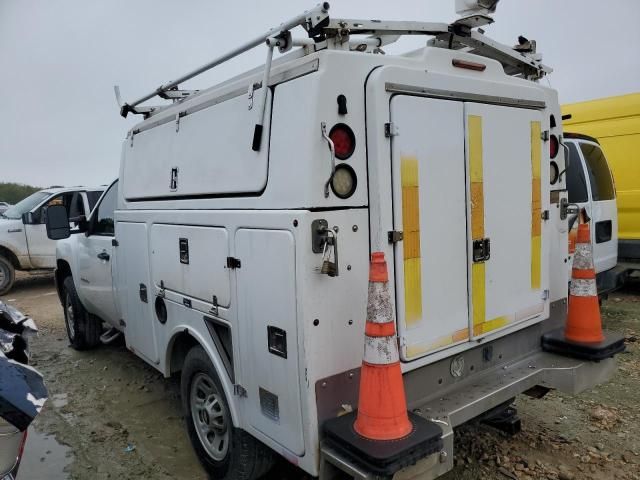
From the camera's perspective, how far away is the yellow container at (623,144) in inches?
279

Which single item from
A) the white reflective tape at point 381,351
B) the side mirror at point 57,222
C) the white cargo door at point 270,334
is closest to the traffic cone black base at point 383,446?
the white cargo door at point 270,334

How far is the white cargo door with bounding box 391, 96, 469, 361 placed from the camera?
7.94 feet

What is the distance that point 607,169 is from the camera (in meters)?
6.24

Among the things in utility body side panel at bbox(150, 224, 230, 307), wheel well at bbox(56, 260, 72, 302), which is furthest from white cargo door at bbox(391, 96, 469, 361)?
wheel well at bbox(56, 260, 72, 302)

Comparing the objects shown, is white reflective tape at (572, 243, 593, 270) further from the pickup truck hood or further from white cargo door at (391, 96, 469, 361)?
the pickup truck hood

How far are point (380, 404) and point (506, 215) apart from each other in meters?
1.44

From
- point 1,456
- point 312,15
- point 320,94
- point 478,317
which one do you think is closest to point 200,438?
point 1,456

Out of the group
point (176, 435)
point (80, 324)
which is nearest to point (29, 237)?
point (80, 324)

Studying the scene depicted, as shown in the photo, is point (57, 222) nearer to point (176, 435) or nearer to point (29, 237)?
point (176, 435)

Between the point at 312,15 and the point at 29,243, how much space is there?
980 centimetres

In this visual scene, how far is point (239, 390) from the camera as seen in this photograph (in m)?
2.68

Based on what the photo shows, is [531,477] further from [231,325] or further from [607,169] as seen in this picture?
[607,169]

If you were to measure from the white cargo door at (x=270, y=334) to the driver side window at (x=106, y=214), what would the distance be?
2.68 m

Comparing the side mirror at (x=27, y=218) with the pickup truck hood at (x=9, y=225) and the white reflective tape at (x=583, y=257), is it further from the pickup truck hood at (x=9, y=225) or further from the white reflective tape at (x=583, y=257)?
the white reflective tape at (x=583, y=257)
